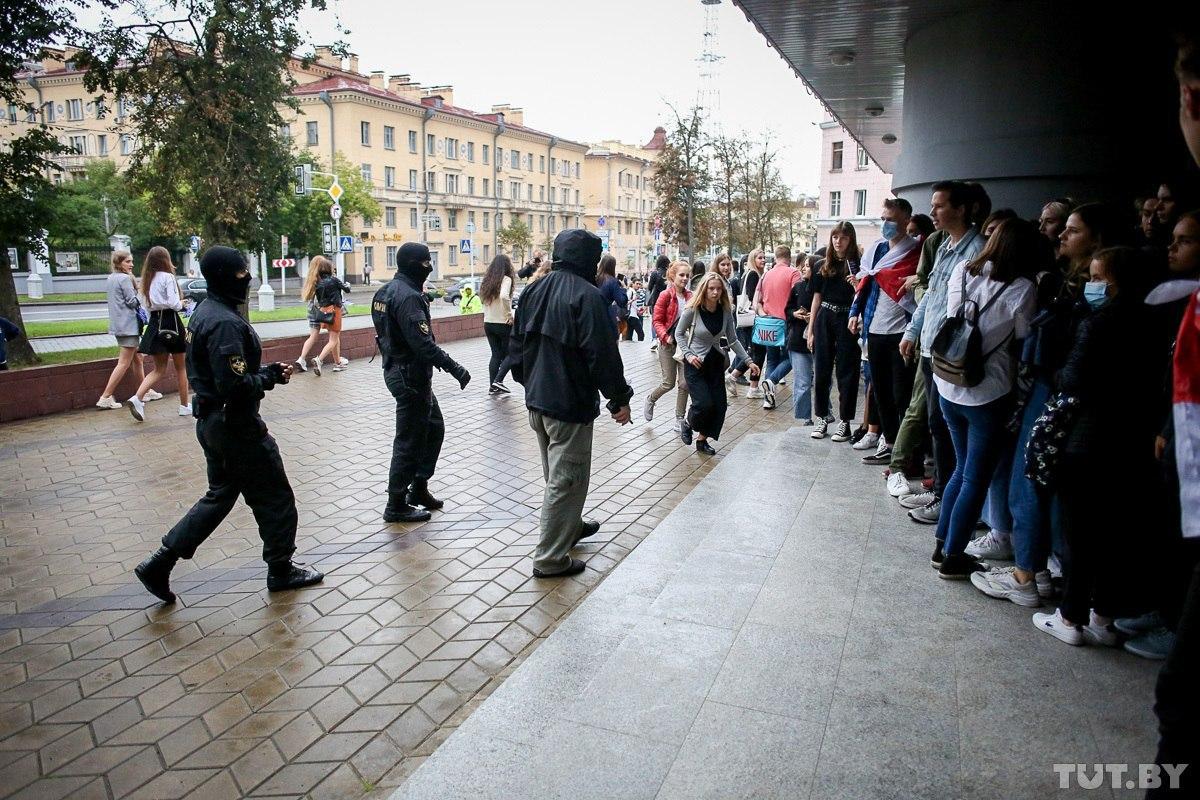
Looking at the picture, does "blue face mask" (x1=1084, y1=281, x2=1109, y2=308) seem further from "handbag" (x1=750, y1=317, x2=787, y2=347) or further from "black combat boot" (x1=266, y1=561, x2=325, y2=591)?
"handbag" (x1=750, y1=317, x2=787, y2=347)

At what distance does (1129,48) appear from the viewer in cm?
663

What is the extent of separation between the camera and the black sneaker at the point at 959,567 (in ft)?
14.6

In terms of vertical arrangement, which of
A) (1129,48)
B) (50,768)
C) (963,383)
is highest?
(1129,48)

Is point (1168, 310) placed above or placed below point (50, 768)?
above

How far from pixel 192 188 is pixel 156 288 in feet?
33.4

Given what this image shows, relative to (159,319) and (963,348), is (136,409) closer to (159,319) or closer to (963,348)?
(159,319)

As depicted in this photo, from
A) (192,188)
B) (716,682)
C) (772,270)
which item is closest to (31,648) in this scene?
(716,682)

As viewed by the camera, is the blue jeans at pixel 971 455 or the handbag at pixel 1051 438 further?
the blue jeans at pixel 971 455

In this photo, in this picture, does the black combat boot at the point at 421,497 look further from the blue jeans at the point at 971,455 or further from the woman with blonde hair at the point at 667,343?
the blue jeans at the point at 971,455

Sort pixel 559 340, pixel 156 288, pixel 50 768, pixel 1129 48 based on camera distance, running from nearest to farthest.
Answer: pixel 50 768 → pixel 559 340 → pixel 1129 48 → pixel 156 288

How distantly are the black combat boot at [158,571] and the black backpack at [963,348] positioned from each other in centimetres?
450

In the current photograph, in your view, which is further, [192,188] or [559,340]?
[192,188]

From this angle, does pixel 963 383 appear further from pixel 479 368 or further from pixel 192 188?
pixel 192 188

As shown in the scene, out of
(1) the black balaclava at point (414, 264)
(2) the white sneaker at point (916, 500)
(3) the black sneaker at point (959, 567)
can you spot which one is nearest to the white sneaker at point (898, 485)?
(2) the white sneaker at point (916, 500)
